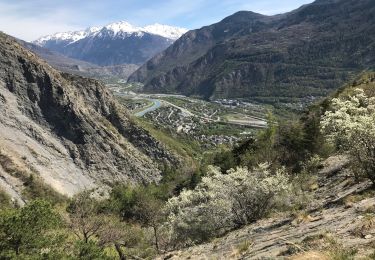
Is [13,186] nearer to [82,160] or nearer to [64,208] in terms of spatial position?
[64,208]

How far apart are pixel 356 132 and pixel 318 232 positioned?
27.2ft

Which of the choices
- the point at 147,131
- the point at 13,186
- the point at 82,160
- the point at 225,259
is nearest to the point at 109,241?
the point at 225,259

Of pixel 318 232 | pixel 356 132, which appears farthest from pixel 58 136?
pixel 318 232

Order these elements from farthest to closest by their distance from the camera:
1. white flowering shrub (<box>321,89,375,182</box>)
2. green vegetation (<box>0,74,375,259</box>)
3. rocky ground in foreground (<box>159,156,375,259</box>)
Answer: green vegetation (<box>0,74,375,259</box>), white flowering shrub (<box>321,89,375,182</box>), rocky ground in foreground (<box>159,156,375,259</box>)

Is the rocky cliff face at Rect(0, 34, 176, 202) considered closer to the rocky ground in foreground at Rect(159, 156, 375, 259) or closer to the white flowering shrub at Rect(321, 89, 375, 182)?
the rocky ground in foreground at Rect(159, 156, 375, 259)

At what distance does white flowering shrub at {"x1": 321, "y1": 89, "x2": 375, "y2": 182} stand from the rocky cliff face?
365ft

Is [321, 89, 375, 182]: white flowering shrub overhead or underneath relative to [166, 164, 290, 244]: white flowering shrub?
overhead

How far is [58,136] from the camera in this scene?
16050cm

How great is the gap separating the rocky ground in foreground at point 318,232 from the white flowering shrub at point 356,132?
2158 mm

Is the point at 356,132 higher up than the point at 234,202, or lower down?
higher up

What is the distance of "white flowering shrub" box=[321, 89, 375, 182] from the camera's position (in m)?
29.3

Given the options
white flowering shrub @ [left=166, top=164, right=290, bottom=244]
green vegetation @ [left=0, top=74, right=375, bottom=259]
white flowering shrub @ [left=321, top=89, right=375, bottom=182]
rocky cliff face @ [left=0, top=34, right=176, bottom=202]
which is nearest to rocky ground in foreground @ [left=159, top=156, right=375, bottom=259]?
green vegetation @ [left=0, top=74, right=375, bottom=259]

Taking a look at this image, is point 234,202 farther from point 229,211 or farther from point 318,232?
point 318,232

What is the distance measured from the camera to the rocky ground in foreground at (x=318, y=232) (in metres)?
21.2
